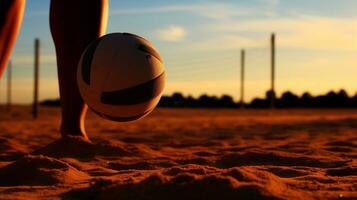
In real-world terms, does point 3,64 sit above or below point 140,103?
above

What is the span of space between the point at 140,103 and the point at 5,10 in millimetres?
1023

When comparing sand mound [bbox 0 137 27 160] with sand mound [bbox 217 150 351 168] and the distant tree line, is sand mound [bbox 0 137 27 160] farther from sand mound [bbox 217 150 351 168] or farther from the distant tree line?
the distant tree line

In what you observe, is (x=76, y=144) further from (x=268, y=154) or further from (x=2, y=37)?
(x=268, y=154)

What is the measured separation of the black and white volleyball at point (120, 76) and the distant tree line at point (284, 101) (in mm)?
24286

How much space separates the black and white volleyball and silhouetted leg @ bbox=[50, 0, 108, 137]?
701 millimetres

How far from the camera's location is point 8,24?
3336 millimetres

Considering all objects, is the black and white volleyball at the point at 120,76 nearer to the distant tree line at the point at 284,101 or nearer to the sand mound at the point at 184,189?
the sand mound at the point at 184,189

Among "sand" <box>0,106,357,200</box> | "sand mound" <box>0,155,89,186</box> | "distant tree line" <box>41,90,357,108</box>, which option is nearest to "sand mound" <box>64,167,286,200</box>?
"sand" <box>0,106,357,200</box>

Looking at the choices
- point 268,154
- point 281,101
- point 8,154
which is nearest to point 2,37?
point 8,154

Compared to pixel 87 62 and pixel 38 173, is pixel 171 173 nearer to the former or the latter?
pixel 38 173

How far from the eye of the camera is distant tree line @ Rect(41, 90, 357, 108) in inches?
1169

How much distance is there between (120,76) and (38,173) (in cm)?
82

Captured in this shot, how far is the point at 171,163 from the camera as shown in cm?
356

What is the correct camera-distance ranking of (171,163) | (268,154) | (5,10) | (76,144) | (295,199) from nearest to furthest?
(295,199), (5,10), (171,163), (268,154), (76,144)
